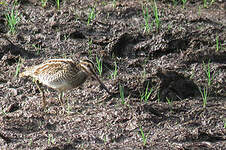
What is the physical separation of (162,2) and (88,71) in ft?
12.3

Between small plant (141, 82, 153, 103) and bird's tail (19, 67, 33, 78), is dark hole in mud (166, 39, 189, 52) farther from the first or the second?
bird's tail (19, 67, 33, 78)

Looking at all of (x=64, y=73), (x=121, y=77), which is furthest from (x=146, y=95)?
(x=64, y=73)

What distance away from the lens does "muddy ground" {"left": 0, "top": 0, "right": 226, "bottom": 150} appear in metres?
6.38

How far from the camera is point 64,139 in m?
6.23

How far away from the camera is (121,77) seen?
7.82 meters

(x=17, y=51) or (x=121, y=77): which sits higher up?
(x=17, y=51)

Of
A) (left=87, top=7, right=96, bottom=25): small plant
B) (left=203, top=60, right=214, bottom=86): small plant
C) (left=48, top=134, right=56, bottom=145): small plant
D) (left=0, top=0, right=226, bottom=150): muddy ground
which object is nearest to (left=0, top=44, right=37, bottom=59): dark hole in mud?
(left=0, top=0, right=226, bottom=150): muddy ground

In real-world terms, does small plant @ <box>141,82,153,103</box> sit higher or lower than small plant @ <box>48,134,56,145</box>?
higher

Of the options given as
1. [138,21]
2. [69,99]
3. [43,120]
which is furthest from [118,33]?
[43,120]

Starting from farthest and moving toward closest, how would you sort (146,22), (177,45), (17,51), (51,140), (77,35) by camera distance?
(146,22) → (77,35) → (177,45) → (17,51) → (51,140)

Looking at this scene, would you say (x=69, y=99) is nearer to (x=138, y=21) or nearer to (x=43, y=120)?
(x=43, y=120)

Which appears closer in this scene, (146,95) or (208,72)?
(146,95)

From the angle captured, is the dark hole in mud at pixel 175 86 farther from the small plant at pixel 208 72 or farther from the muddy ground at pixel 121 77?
the small plant at pixel 208 72

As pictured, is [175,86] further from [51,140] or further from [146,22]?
[51,140]
